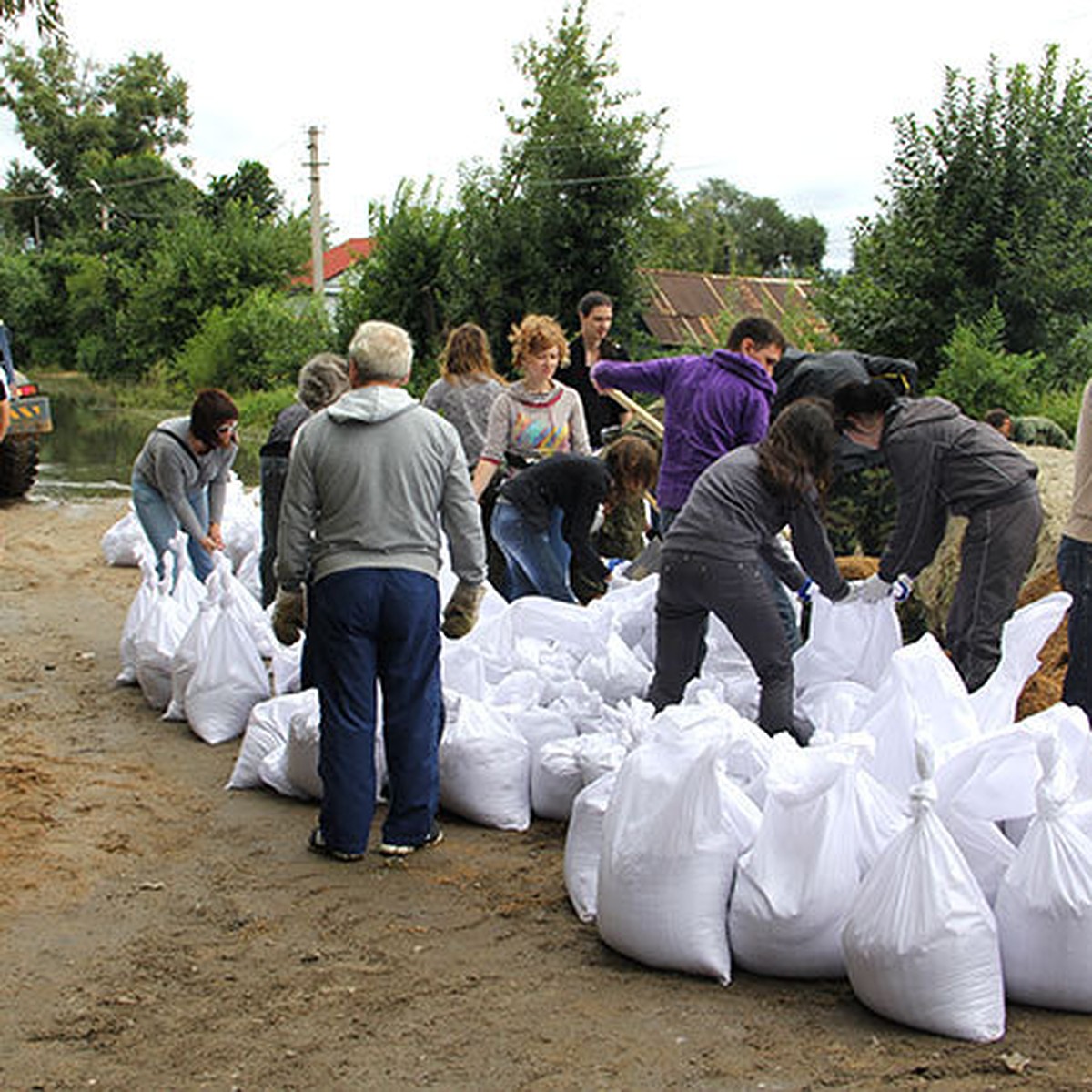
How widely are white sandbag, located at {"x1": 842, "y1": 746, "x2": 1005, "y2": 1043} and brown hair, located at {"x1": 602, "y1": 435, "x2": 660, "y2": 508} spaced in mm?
3059

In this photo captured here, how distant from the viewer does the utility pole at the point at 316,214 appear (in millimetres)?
26312

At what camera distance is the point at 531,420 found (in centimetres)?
579

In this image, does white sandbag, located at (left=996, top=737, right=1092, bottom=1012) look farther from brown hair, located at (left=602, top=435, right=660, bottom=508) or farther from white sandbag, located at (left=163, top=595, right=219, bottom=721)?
white sandbag, located at (left=163, top=595, right=219, bottom=721)

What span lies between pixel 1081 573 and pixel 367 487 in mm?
1975

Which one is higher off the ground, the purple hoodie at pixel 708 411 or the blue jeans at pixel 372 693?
the purple hoodie at pixel 708 411

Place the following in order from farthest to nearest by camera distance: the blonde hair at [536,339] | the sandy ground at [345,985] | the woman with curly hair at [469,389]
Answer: the woman with curly hair at [469,389] < the blonde hair at [536,339] < the sandy ground at [345,985]

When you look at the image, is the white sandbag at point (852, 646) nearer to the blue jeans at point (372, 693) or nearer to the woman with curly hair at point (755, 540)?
the woman with curly hair at point (755, 540)

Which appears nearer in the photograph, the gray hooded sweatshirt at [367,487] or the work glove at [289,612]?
the gray hooded sweatshirt at [367,487]

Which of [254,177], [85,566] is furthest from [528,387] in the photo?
[254,177]

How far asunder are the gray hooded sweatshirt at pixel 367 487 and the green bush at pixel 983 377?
27.3ft

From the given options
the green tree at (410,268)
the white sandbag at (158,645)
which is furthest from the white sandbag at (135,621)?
the green tree at (410,268)

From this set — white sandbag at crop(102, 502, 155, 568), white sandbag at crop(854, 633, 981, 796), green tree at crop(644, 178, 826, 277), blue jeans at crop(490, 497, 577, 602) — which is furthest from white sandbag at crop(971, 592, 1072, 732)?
green tree at crop(644, 178, 826, 277)

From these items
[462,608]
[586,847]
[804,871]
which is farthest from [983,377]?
[804,871]

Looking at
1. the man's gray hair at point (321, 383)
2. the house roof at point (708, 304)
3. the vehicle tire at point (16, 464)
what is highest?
the house roof at point (708, 304)
